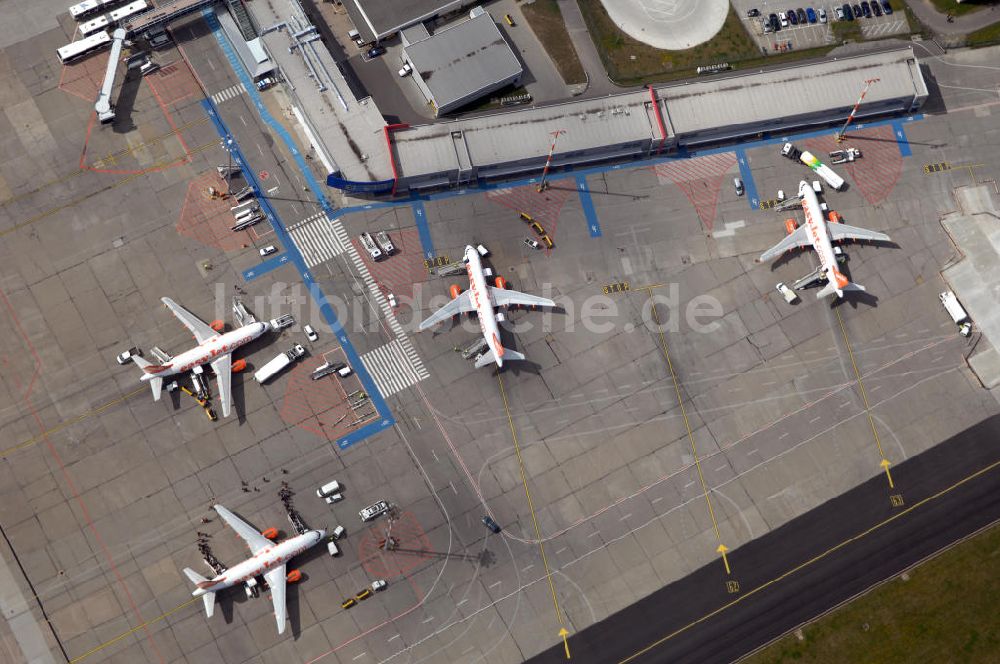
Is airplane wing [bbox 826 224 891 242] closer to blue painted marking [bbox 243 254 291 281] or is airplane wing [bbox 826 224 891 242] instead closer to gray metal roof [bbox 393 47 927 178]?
gray metal roof [bbox 393 47 927 178]

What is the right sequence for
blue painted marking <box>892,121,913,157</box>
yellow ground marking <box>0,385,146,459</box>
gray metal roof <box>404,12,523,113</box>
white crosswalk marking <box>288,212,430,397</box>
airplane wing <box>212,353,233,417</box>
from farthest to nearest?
1. blue painted marking <box>892,121,913,157</box>
2. gray metal roof <box>404,12,523,113</box>
3. white crosswalk marking <box>288,212,430,397</box>
4. airplane wing <box>212,353,233,417</box>
5. yellow ground marking <box>0,385,146,459</box>

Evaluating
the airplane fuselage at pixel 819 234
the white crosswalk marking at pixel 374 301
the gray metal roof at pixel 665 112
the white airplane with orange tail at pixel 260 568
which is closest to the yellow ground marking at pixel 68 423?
the white airplane with orange tail at pixel 260 568

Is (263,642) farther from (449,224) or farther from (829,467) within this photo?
(829,467)

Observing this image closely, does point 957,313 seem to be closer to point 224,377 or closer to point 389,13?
point 389,13

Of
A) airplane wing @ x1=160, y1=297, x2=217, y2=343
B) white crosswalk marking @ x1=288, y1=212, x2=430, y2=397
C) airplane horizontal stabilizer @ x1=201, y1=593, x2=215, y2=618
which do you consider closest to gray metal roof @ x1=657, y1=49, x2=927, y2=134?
white crosswalk marking @ x1=288, y1=212, x2=430, y2=397

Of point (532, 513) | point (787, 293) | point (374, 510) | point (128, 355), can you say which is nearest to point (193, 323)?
point (128, 355)

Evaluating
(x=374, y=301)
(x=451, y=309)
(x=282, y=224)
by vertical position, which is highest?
(x=282, y=224)
